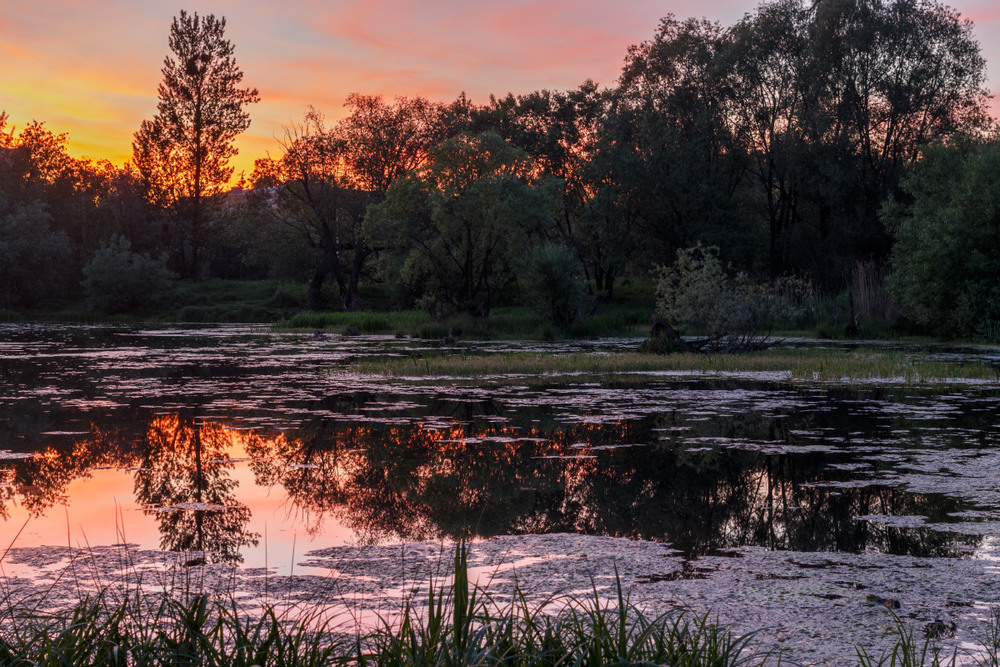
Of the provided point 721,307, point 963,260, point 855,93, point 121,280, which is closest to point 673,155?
point 855,93

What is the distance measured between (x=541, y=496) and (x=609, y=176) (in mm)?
46470

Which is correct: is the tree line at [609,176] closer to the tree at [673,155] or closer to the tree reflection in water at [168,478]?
the tree at [673,155]

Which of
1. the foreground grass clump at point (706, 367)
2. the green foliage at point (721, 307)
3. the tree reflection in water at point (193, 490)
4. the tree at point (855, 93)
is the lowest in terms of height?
the tree reflection in water at point (193, 490)

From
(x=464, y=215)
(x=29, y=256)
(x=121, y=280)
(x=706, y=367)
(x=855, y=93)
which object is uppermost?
(x=855, y=93)

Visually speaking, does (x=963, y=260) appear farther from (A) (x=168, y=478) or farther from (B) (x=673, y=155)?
(A) (x=168, y=478)

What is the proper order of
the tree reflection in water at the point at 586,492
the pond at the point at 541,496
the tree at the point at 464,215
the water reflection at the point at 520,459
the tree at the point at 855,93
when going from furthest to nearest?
the tree at the point at 855,93 < the tree at the point at 464,215 < the water reflection at the point at 520,459 < the tree reflection in water at the point at 586,492 < the pond at the point at 541,496

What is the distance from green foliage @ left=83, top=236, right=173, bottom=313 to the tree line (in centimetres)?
15

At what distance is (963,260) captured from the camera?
1366 inches

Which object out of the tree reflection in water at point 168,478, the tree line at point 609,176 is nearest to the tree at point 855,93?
the tree line at point 609,176

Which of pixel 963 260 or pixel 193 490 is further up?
pixel 963 260

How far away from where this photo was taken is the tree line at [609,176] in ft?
141

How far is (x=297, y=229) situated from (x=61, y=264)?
17.9 metres

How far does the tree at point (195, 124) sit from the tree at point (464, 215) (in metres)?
32.1

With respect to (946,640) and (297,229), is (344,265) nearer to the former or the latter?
(297,229)
